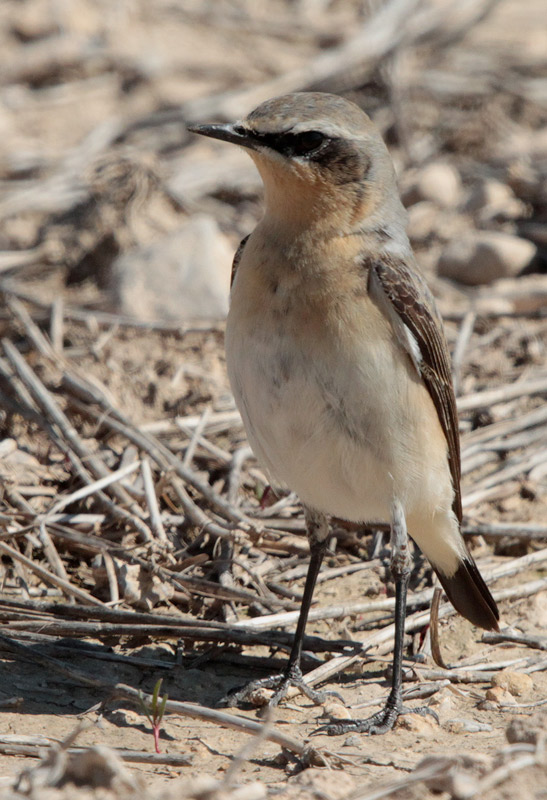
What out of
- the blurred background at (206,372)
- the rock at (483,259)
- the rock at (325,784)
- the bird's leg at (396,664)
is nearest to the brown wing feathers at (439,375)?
the blurred background at (206,372)

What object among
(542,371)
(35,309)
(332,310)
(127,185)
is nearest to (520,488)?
(542,371)

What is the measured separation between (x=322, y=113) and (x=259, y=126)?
334 mm

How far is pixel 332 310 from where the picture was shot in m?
4.62

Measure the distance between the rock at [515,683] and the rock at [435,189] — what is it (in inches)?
247

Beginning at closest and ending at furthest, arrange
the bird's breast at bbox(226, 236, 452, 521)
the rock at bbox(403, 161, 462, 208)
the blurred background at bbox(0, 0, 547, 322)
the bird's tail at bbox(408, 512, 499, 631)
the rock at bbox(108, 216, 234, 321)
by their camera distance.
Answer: the bird's breast at bbox(226, 236, 452, 521) → the bird's tail at bbox(408, 512, 499, 631) → the rock at bbox(108, 216, 234, 321) → the blurred background at bbox(0, 0, 547, 322) → the rock at bbox(403, 161, 462, 208)

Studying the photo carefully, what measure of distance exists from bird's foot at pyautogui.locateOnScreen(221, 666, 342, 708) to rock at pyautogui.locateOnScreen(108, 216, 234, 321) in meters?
3.73

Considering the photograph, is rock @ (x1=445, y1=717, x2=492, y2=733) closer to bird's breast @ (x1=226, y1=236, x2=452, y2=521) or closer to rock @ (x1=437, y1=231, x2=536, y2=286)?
bird's breast @ (x1=226, y1=236, x2=452, y2=521)

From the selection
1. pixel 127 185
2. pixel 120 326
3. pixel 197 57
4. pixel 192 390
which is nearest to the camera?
pixel 192 390

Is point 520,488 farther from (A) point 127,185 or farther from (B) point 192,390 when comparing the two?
(A) point 127,185

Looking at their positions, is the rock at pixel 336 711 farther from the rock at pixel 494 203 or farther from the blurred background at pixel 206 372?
the rock at pixel 494 203

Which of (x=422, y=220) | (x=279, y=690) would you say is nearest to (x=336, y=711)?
(x=279, y=690)

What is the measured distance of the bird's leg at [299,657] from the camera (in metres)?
5.13

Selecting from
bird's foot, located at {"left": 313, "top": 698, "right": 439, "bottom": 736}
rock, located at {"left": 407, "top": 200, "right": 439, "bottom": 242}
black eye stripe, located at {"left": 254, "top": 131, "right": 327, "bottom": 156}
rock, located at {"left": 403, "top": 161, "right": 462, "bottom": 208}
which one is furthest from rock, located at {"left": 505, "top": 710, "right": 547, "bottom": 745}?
rock, located at {"left": 403, "top": 161, "right": 462, "bottom": 208}

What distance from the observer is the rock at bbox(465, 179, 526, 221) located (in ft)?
33.6
